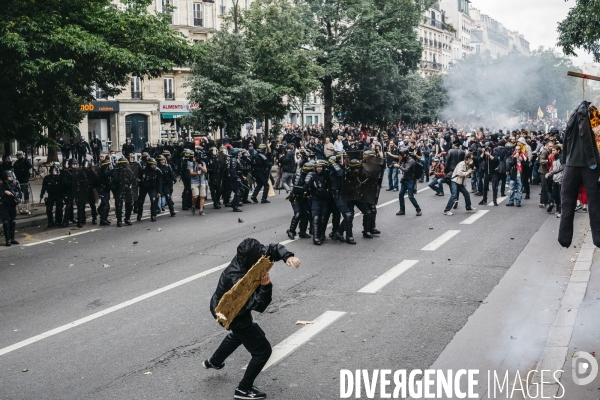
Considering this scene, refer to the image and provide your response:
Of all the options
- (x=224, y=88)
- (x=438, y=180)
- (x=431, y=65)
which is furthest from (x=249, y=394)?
(x=431, y=65)

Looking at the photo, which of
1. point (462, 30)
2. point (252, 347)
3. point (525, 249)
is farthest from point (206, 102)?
point (462, 30)

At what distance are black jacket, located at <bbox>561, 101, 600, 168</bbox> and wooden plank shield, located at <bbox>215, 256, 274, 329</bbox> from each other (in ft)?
10.4

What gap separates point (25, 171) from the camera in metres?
20.7

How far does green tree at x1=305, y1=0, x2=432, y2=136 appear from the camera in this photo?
39.7 m

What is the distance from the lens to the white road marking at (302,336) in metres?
7.09

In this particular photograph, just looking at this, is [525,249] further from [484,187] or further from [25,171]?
[25,171]

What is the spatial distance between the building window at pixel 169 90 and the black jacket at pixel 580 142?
47.9 meters

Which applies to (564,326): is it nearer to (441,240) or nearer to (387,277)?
(387,277)

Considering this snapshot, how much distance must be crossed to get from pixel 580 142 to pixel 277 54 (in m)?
26.1

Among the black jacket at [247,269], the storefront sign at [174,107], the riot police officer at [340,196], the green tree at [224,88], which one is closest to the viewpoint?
the black jacket at [247,269]

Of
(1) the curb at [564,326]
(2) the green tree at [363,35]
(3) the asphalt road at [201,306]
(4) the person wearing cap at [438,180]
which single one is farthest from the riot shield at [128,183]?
(2) the green tree at [363,35]

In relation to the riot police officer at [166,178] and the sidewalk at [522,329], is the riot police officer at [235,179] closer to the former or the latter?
the riot police officer at [166,178]

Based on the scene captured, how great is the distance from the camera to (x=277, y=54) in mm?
Answer: 31891

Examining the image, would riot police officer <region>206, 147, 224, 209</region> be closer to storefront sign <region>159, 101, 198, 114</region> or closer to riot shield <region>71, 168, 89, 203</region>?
riot shield <region>71, 168, 89, 203</region>
